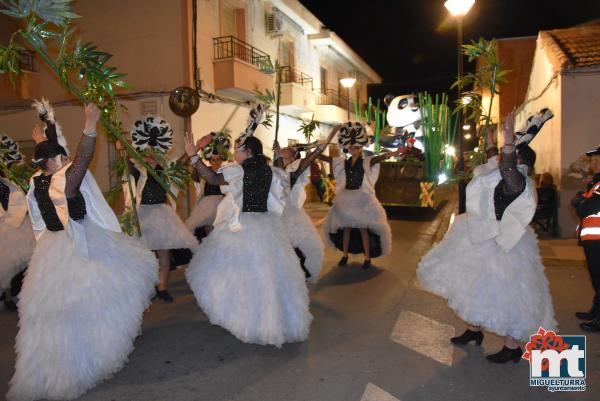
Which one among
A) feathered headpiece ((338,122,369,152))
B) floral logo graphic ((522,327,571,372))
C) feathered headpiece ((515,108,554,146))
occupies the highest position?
feathered headpiece ((338,122,369,152))

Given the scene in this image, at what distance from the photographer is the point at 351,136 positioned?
8.16m

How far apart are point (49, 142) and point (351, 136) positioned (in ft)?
16.5

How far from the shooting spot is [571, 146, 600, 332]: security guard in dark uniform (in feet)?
17.3

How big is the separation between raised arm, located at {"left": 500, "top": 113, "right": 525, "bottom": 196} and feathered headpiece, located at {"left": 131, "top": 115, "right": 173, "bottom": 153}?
162 inches

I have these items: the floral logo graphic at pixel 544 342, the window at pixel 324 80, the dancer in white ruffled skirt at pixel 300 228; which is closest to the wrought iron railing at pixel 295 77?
the window at pixel 324 80

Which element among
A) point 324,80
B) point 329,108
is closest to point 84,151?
point 329,108

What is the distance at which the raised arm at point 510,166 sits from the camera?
3930 millimetres

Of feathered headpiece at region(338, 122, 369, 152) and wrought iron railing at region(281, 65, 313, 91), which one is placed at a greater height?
wrought iron railing at region(281, 65, 313, 91)

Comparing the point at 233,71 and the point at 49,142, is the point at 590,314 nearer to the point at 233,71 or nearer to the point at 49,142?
the point at 49,142

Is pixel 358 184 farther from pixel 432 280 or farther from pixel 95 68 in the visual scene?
pixel 95 68

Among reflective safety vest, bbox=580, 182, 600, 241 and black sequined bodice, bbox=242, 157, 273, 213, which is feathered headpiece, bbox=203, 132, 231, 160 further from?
reflective safety vest, bbox=580, 182, 600, 241

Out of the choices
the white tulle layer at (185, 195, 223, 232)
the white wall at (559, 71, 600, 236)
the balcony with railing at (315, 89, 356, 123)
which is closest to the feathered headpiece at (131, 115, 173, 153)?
the white tulle layer at (185, 195, 223, 232)

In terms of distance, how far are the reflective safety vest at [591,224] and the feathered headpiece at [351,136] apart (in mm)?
3647

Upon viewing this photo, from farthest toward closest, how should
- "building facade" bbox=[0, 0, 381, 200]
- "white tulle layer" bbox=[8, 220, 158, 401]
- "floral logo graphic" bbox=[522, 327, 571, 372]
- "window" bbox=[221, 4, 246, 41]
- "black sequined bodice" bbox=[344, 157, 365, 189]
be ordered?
"window" bbox=[221, 4, 246, 41] < "building facade" bbox=[0, 0, 381, 200] < "black sequined bodice" bbox=[344, 157, 365, 189] < "floral logo graphic" bbox=[522, 327, 571, 372] < "white tulle layer" bbox=[8, 220, 158, 401]
